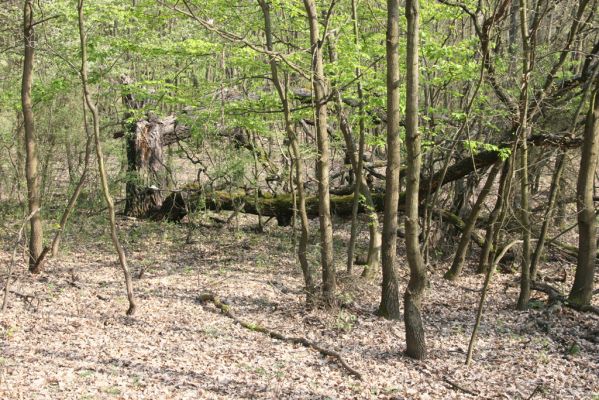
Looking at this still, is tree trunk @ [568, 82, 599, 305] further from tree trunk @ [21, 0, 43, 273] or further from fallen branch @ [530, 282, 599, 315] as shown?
tree trunk @ [21, 0, 43, 273]

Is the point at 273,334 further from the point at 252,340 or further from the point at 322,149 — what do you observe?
the point at 322,149

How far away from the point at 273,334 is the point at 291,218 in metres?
7.30

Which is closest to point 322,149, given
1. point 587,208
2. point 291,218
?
point 587,208

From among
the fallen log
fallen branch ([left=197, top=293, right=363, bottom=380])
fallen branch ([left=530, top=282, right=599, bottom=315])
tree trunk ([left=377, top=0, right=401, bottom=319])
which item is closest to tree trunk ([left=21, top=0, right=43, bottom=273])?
fallen branch ([left=197, top=293, right=363, bottom=380])

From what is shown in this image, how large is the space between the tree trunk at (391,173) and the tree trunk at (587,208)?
320cm

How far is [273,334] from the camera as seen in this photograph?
317 inches

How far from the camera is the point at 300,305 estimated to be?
376 inches

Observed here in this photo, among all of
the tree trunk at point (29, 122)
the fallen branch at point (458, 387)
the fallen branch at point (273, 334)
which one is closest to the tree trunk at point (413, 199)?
the fallen branch at point (458, 387)

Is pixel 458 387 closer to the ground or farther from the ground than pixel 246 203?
closer to the ground

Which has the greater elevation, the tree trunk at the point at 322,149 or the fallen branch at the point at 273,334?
the tree trunk at the point at 322,149

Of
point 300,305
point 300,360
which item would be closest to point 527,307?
point 300,305

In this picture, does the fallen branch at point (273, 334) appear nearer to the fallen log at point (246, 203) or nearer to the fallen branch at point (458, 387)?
→ the fallen branch at point (458, 387)

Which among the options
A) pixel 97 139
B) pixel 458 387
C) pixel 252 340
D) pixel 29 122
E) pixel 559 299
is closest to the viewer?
pixel 458 387

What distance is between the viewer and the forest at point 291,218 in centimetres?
682
